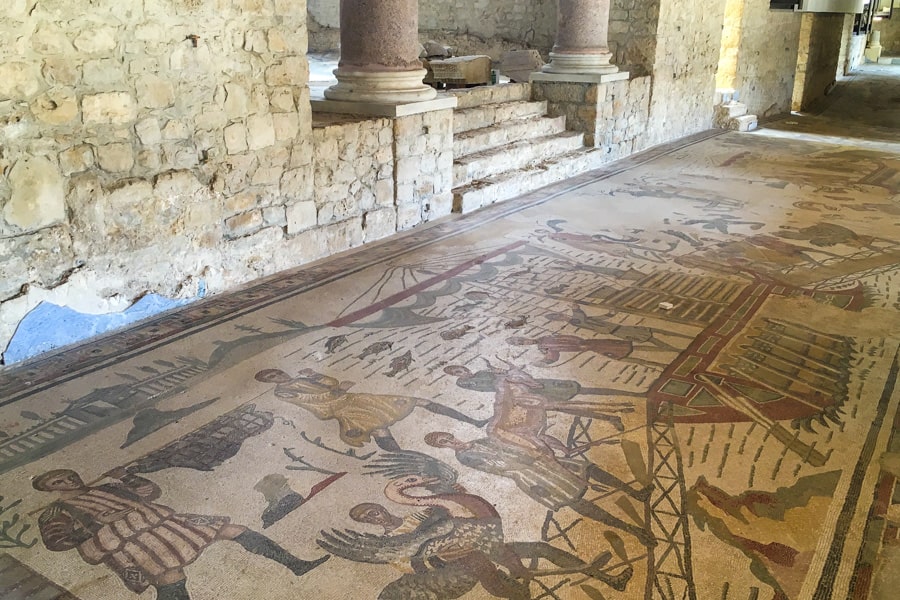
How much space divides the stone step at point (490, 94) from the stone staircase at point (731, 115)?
4391 mm

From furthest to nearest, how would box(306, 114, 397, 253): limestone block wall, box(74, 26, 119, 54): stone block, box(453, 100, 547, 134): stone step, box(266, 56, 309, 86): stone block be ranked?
1. box(453, 100, 547, 134): stone step
2. box(306, 114, 397, 253): limestone block wall
3. box(266, 56, 309, 86): stone block
4. box(74, 26, 119, 54): stone block

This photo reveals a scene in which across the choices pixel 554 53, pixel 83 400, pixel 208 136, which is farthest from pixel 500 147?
pixel 83 400

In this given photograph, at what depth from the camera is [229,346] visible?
3.50 meters

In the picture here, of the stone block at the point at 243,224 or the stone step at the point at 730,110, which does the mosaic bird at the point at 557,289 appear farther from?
the stone step at the point at 730,110

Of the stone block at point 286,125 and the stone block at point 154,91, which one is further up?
the stone block at point 154,91

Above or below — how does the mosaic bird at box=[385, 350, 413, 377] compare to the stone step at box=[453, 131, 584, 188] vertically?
below

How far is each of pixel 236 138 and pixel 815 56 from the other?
532 inches

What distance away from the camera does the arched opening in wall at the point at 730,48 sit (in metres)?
11.5

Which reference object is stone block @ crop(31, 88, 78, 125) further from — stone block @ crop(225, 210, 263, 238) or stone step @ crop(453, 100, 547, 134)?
stone step @ crop(453, 100, 547, 134)

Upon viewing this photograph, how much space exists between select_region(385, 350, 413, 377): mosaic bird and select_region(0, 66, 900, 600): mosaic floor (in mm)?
21

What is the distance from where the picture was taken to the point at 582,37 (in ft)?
26.5

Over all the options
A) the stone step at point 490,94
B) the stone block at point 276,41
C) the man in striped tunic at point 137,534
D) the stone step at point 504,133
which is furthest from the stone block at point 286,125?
the stone step at point 490,94

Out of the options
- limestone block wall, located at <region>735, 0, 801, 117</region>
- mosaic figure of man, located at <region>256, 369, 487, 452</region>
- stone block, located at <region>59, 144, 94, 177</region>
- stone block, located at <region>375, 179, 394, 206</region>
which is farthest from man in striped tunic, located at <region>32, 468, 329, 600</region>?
limestone block wall, located at <region>735, 0, 801, 117</region>

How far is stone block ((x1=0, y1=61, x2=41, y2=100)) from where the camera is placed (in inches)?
120
